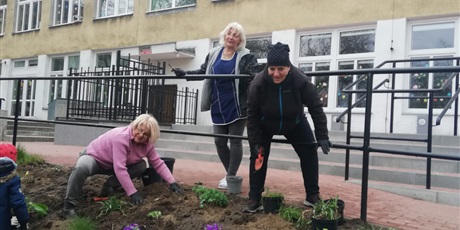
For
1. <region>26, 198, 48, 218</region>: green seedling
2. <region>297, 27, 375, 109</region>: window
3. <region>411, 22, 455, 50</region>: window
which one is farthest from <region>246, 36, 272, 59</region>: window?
<region>26, 198, 48, 218</region>: green seedling

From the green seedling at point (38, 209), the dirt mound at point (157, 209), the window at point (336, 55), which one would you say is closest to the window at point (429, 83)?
the window at point (336, 55)

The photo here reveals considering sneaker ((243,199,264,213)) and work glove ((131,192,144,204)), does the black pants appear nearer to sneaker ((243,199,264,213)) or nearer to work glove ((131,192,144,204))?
sneaker ((243,199,264,213))

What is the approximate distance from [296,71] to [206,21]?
34.7ft

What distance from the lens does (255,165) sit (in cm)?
348

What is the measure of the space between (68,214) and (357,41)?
8.98 metres

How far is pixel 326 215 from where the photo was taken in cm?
290

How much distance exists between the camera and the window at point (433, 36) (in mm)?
9414

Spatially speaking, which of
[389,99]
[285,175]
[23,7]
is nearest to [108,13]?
A: [23,7]

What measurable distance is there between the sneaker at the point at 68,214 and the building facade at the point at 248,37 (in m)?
7.07

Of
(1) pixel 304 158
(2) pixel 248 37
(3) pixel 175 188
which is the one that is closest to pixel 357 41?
(2) pixel 248 37

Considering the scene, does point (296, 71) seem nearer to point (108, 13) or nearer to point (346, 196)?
point (346, 196)

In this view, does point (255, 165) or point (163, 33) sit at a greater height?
point (163, 33)

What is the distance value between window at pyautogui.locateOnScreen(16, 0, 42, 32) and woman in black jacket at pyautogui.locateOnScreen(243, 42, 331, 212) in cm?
1848

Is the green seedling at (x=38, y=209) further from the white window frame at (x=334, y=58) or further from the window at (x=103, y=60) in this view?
the window at (x=103, y=60)
